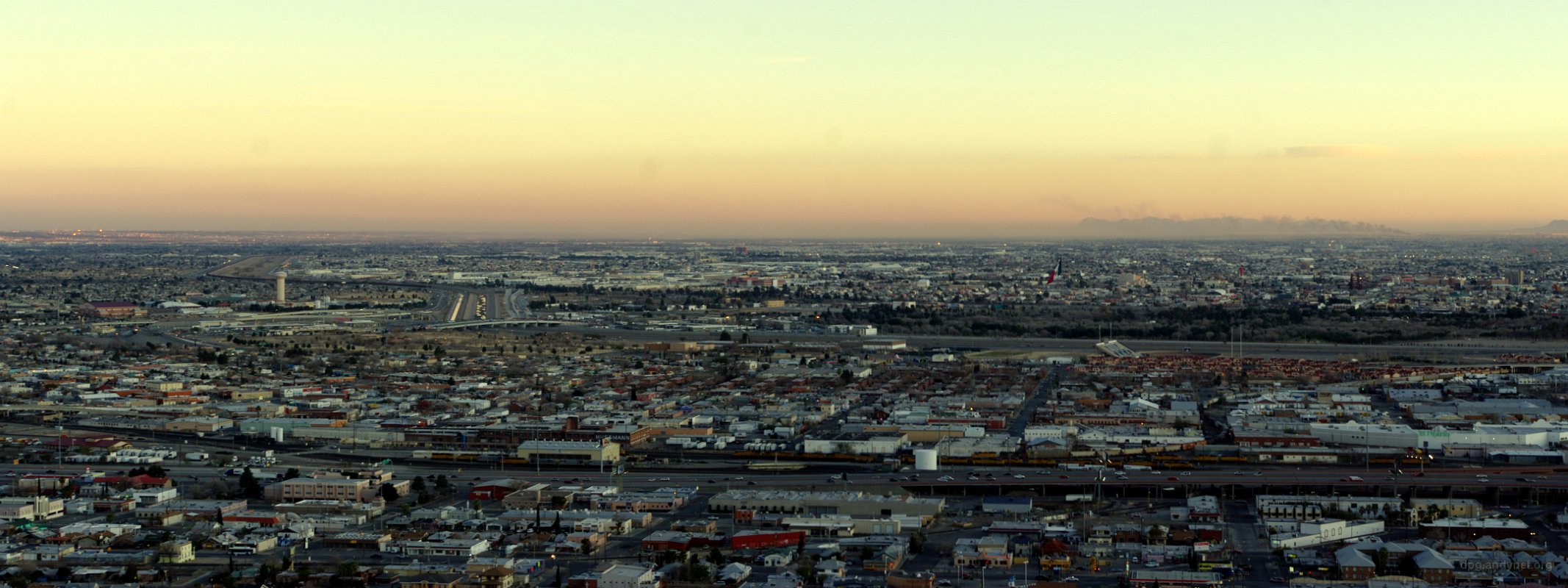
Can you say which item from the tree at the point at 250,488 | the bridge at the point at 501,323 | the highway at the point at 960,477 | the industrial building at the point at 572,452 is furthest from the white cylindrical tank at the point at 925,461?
the bridge at the point at 501,323

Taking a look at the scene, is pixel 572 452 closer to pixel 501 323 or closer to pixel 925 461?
pixel 925 461

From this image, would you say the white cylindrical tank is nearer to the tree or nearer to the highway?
the highway

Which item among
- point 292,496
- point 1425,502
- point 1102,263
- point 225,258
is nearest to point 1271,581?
point 1425,502

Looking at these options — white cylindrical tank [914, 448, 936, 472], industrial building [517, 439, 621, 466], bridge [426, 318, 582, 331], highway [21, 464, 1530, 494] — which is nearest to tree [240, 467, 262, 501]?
highway [21, 464, 1530, 494]

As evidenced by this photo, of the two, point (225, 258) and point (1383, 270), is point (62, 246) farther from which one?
point (1383, 270)

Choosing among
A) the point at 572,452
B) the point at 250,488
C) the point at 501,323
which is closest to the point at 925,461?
the point at 572,452

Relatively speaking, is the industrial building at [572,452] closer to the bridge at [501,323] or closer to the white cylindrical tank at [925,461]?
the white cylindrical tank at [925,461]
